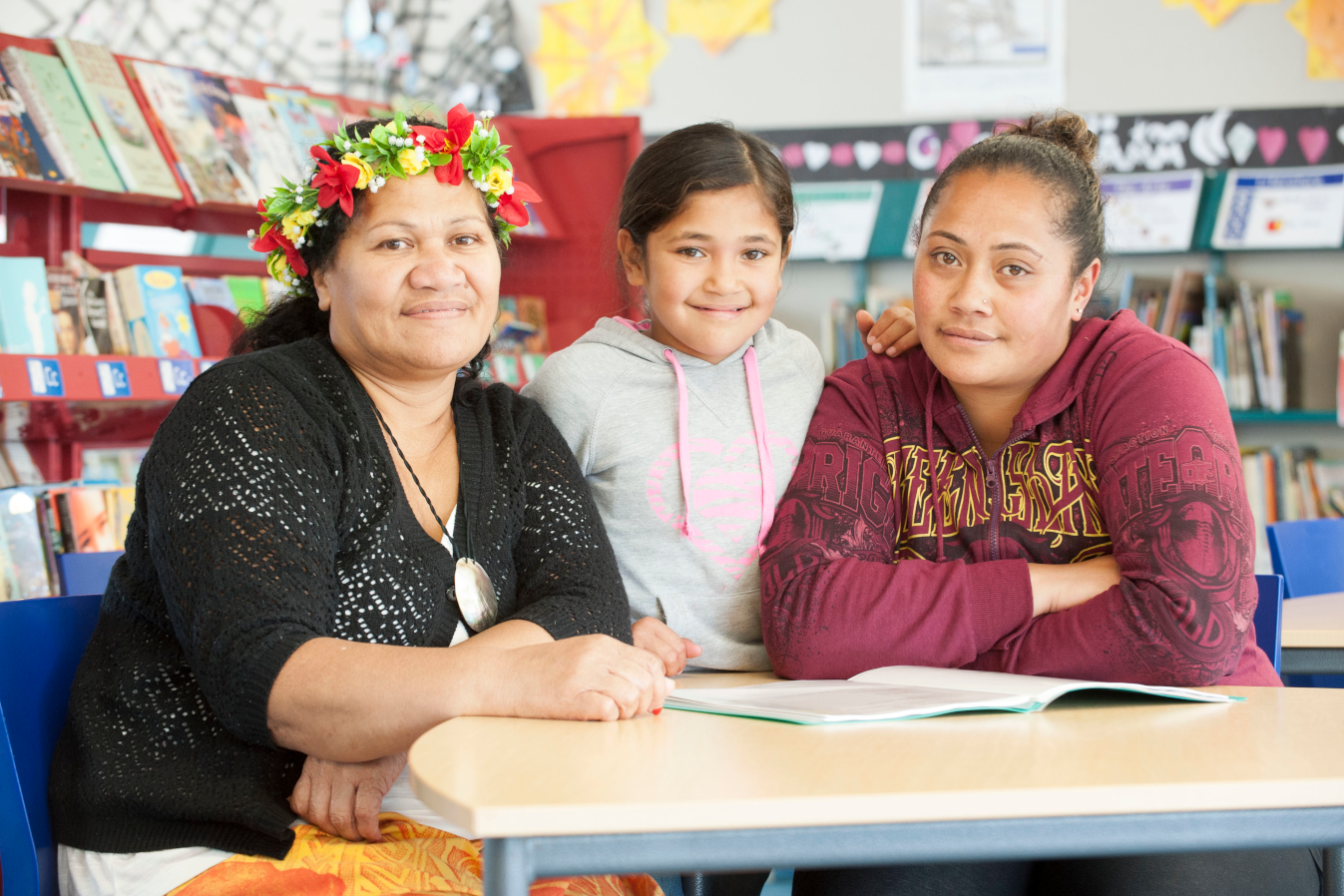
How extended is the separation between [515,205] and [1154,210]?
9.79 feet

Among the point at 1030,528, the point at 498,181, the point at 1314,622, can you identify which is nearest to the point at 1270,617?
the point at 1314,622

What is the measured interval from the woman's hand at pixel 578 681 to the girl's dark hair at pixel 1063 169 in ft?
2.62

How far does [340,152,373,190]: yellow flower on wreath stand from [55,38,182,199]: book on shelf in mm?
1491

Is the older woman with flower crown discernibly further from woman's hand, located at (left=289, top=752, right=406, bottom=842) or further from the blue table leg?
the blue table leg

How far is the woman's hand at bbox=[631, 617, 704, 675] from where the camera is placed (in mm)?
1421

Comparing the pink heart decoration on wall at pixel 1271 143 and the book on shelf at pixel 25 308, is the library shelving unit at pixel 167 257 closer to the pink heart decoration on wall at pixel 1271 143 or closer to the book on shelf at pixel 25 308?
the book on shelf at pixel 25 308

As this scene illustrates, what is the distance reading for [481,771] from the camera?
2.58 ft

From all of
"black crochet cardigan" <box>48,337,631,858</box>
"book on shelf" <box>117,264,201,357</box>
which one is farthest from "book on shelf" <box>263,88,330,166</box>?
"black crochet cardigan" <box>48,337,631,858</box>

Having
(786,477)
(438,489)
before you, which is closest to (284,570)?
(438,489)

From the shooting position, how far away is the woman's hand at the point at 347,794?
109 centimetres

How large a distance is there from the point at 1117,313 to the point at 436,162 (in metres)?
0.93

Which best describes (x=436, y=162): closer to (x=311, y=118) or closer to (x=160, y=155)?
(x=160, y=155)

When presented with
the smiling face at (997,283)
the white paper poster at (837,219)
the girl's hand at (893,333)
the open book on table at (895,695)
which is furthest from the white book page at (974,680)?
the white paper poster at (837,219)

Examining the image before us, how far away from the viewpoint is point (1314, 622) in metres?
1.91
